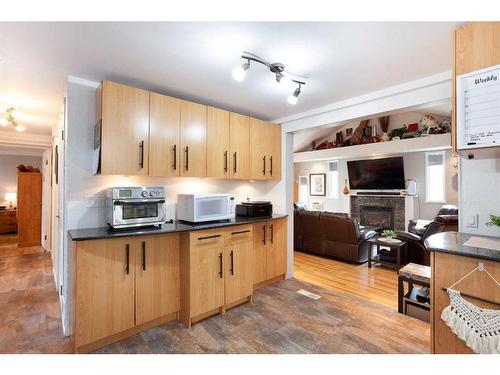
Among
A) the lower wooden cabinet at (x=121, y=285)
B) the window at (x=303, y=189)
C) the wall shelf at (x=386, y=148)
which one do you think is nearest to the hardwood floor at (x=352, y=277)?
the lower wooden cabinet at (x=121, y=285)

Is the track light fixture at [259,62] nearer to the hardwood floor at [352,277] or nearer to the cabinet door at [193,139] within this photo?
the cabinet door at [193,139]

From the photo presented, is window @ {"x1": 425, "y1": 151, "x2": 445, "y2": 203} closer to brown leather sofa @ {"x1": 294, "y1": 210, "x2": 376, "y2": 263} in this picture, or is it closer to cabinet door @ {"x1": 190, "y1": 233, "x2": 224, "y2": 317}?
brown leather sofa @ {"x1": 294, "y1": 210, "x2": 376, "y2": 263}

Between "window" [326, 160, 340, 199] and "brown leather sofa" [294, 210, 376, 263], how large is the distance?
384cm

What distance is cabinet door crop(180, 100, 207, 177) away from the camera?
8.85 feet

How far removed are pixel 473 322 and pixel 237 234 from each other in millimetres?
1948

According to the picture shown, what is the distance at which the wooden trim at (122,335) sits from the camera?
6.65 ft

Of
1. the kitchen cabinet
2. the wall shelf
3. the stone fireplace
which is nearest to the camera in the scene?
the kitchen cabinet

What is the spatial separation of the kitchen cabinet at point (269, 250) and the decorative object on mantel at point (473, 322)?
206cm

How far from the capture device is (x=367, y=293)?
3238 mm

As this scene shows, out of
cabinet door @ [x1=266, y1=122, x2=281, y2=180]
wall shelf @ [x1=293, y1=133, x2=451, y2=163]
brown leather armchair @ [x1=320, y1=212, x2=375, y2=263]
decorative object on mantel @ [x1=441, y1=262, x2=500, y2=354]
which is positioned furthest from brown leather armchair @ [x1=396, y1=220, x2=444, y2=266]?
decorative object on mantel @ [x1=441, y1=262, x2=500, y2=354]

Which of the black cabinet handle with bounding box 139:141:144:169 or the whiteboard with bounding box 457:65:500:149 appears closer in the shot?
the whiteboard with bounding box 457:65:500:149

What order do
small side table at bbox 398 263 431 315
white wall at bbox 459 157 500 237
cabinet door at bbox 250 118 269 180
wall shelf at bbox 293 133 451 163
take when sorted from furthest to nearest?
wall shelf at bbox 293 133 451 163
cabinet door at bbox 250 118 269 180
small side table at bbox 398 263 431 315
white wall at bbox 459 157 500 237

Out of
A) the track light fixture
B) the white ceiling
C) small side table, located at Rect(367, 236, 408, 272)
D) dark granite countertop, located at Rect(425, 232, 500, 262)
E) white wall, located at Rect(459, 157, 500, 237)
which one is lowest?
small side table, located at Rect(367, 236, 408, 272)

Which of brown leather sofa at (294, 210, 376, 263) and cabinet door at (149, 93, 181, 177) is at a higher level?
cabinet door at (149, 93, 181, 177)
